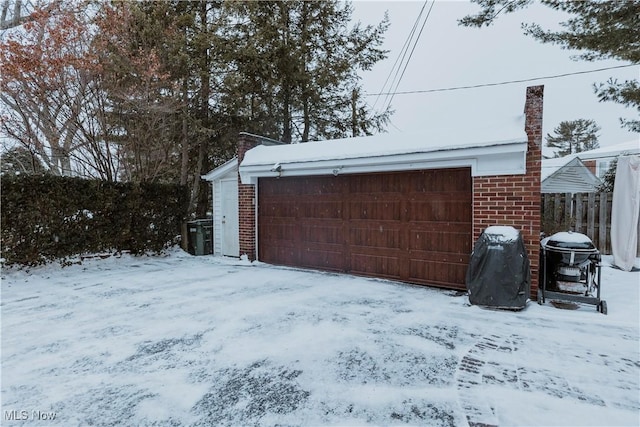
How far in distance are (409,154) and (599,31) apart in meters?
4.90

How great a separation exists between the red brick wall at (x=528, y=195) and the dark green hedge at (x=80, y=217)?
25.1 ft

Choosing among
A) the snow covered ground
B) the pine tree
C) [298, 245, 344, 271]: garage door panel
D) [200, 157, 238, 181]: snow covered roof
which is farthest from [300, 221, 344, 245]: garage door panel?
the pine tree

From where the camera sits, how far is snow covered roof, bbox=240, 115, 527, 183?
5047 mm

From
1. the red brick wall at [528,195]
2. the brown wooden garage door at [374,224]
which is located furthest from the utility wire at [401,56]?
the brown wooden garage door at [374,224]

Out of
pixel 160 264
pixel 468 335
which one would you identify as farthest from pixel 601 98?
pixel 160 264

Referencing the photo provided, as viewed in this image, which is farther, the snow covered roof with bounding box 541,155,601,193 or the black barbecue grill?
the snow covered roof with bounding box 541,155,601,193

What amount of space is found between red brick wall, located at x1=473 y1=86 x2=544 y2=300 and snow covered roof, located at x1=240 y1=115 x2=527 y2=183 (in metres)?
0.13

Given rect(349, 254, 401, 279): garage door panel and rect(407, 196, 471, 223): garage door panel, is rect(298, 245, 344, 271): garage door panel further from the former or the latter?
rect(407, 196, 471, 223): garage door panel

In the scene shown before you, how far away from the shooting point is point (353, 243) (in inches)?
267

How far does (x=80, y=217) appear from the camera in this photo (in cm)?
714

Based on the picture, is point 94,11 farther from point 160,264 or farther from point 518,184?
point 518,184

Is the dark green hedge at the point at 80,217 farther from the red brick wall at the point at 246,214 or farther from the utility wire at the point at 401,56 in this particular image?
the utility wire at the point at 401,56

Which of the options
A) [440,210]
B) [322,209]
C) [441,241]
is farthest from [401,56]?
[441,241]

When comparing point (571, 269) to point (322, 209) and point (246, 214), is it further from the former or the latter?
point (246, 214)
